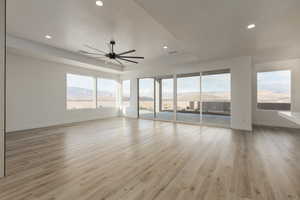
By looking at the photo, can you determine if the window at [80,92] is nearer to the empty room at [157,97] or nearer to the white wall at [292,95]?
the empty room at [157,97]

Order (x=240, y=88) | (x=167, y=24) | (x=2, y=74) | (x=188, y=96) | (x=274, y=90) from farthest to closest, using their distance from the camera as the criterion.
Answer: (x=188, y=96), (x=274, y=90), (x=240, y=88), (x=167, y=24), (x=2, y=74)

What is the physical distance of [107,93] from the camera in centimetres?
839

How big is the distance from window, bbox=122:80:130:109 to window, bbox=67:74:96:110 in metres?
1.98

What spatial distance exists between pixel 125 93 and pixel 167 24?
6.40 metres

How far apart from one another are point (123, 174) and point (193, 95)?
5141mm

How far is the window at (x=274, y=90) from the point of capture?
18.4 feet

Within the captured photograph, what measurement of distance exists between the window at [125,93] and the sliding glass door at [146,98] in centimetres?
94

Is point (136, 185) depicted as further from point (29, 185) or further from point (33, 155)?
point (33, 155)

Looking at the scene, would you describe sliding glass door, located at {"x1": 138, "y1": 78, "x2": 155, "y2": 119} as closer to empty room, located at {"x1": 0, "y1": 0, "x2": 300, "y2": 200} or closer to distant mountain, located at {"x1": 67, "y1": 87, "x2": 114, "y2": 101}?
empty room, located at {"x1": 0, "y1": 0, "x2": 300, "y2": 200}

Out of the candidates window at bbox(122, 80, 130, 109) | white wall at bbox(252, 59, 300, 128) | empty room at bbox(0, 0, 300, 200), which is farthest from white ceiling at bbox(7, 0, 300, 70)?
window at bbox(122, 80, 130, 109)

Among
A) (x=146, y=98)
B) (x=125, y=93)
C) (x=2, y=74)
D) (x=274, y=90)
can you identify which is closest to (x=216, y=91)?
(x=274, y=90)

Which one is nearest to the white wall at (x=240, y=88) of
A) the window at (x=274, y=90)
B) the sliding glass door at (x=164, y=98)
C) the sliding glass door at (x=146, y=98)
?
the window at (x=274, y=90)

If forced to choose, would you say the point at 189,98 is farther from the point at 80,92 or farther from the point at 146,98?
the point at 80,92

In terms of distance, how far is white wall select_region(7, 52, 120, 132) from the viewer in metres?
4.80
